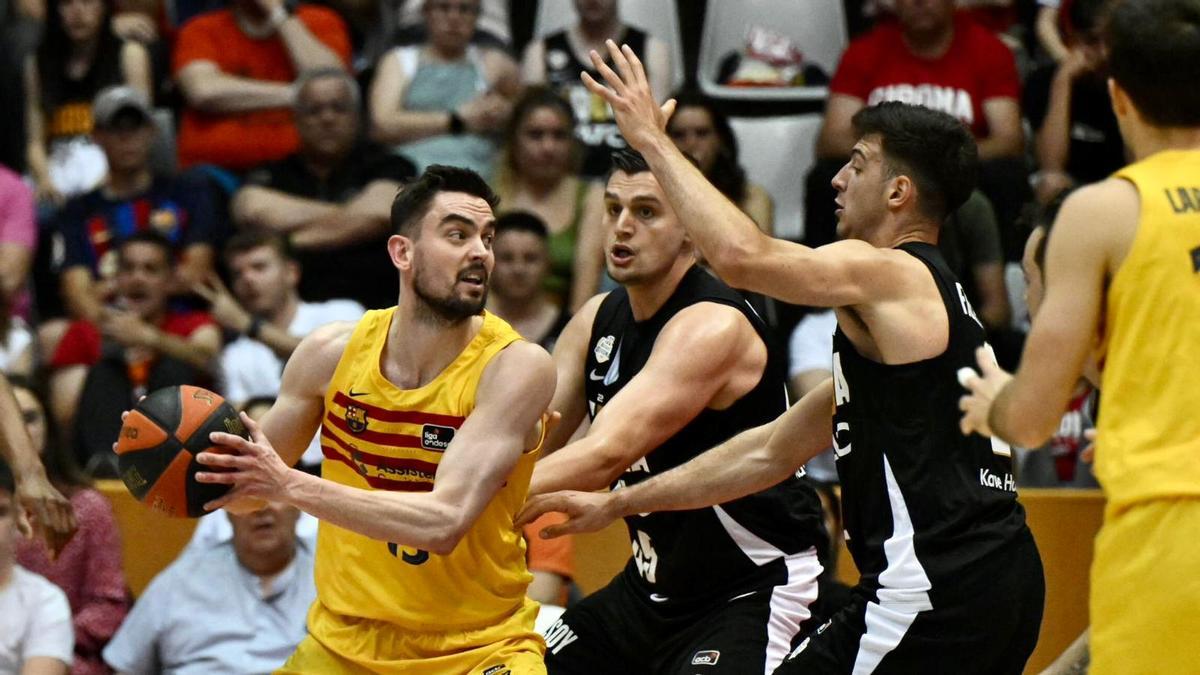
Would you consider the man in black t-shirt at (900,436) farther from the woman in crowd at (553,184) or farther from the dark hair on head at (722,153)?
the woman in crowd at (553,184)

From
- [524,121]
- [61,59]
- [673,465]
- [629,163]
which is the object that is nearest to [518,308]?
[524,121]

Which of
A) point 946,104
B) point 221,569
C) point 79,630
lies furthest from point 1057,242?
point 946,104

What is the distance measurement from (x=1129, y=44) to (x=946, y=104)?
17.8 ft

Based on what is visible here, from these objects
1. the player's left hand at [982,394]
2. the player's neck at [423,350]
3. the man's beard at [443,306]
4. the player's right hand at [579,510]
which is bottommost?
the player's right hand at [579,510]

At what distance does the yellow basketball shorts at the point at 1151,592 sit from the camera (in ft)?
11.5

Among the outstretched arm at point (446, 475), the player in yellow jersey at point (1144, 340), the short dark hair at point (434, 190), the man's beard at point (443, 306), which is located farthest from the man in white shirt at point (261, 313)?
the player in yellow jersey at point (1144, 340)

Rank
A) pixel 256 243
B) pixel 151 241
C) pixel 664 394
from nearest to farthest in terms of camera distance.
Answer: pixel 664 394
pixel 256 243
pixel 151 241

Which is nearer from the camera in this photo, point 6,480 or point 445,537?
point 445,537

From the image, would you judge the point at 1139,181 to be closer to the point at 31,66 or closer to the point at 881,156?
the point at 881,156

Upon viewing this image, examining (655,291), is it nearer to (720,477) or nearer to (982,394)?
(720,477)

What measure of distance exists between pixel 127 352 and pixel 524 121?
2.35 meters

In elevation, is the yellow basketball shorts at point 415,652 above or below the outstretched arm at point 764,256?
below

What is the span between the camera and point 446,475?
15.4ft

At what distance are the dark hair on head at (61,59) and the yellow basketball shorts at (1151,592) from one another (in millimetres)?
7749
